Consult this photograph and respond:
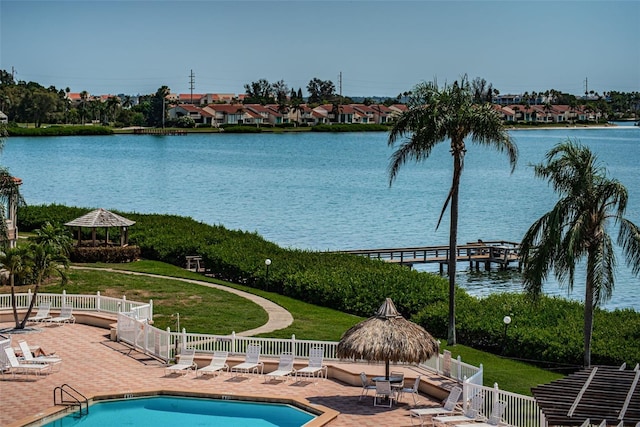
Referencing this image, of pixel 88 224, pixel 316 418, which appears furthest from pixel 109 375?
pixel 88 224

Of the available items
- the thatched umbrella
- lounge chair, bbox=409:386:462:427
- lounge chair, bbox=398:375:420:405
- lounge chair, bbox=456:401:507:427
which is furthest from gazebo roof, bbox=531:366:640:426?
lounge chair, bbox=398:375:420:405

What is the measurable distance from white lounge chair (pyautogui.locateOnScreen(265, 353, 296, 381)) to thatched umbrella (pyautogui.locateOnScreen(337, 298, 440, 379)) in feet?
7.86

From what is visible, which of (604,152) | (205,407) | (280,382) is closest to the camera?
(205,407)

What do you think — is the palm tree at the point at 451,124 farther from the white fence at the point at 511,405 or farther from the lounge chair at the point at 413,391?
the white fence at the point at 511,405

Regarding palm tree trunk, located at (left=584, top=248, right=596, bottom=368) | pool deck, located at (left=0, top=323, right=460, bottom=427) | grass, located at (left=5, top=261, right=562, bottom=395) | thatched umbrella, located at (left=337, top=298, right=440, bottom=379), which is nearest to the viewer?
pool deck, located at (left=0, top=323, right=460, bottom=427)

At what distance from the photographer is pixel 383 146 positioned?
194250mm

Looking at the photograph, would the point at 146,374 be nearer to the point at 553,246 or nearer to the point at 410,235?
the point at 553,246

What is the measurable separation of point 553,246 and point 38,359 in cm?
1526

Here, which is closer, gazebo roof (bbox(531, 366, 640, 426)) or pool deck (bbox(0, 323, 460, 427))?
gazebo roof (bbox(531, 366, 640, 426))

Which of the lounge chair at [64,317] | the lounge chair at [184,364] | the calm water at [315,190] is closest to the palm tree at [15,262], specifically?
the lounge chair at [64,317]

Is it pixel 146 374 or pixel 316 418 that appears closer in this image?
pixel 316 418

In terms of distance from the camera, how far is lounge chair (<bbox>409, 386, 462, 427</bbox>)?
2284 centimetres

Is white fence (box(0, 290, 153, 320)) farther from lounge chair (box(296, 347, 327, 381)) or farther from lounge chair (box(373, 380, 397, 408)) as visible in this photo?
lounge chair (box(373, 380, 397, 408))

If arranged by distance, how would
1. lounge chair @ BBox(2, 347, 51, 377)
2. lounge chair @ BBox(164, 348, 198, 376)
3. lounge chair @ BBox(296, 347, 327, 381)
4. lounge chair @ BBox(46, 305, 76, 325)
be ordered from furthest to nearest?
lounge chair @ BBox(46, 305, 76, 325)
lounge chair @ BBox(164, 348, 198, 376)
lounge chair @ BBox(296, 347, 327, 381)
lounge chair @ BBox(2, 347, 51, 377)
